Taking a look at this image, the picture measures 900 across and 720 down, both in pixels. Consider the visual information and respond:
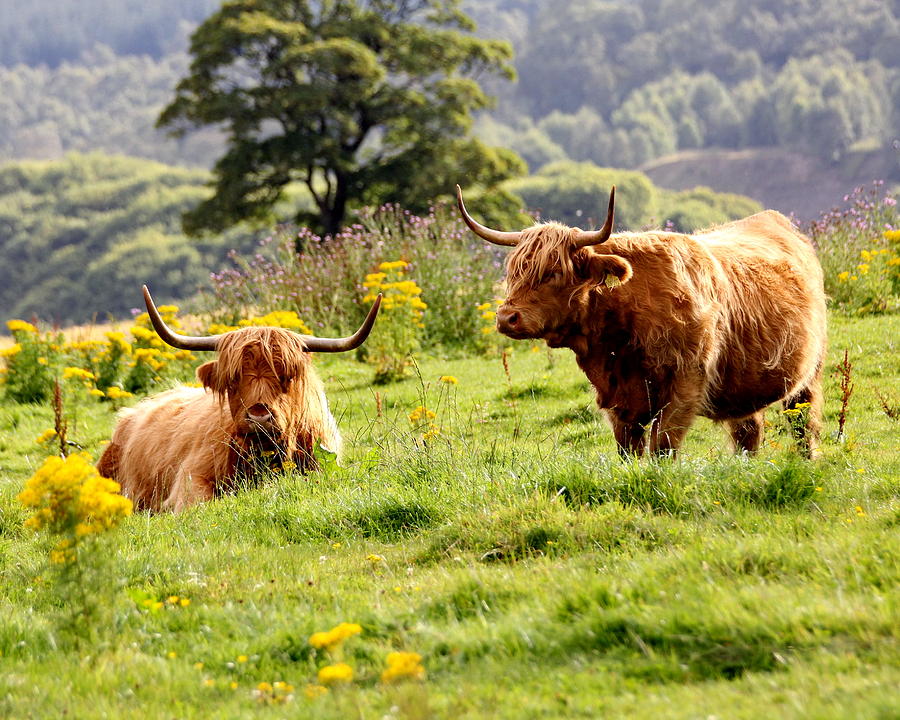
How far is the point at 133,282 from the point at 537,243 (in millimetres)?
113870

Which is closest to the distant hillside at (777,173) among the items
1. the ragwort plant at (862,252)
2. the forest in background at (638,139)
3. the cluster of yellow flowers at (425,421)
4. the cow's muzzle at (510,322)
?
the forest in background at (638,139)

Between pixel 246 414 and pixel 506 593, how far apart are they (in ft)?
9.42

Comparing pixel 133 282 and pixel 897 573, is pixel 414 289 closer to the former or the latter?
pixel 897 573

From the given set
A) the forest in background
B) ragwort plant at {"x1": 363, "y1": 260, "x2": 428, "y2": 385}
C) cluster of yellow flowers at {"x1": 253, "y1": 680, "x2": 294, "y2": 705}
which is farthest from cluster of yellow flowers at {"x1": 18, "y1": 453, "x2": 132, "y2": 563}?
the forest in background

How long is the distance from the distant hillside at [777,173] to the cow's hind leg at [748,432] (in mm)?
114623

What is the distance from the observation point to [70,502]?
3.39 metres

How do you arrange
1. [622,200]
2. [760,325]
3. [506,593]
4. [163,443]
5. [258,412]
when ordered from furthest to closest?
[622,200] < [163,443] < [258,412] < [760,325] < [506,593]

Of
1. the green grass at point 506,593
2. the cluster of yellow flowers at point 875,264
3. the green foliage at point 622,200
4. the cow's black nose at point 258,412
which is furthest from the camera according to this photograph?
the green foliage at point 622,200

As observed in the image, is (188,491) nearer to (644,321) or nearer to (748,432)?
(644,321)

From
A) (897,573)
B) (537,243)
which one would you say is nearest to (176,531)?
(537,243)

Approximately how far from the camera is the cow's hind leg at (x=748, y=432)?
21.7 ft

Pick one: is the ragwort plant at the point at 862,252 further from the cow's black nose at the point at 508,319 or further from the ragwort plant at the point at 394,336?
the cow's black nose at the point at 508,319

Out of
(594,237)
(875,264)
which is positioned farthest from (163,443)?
(875,264)

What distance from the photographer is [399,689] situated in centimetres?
278
